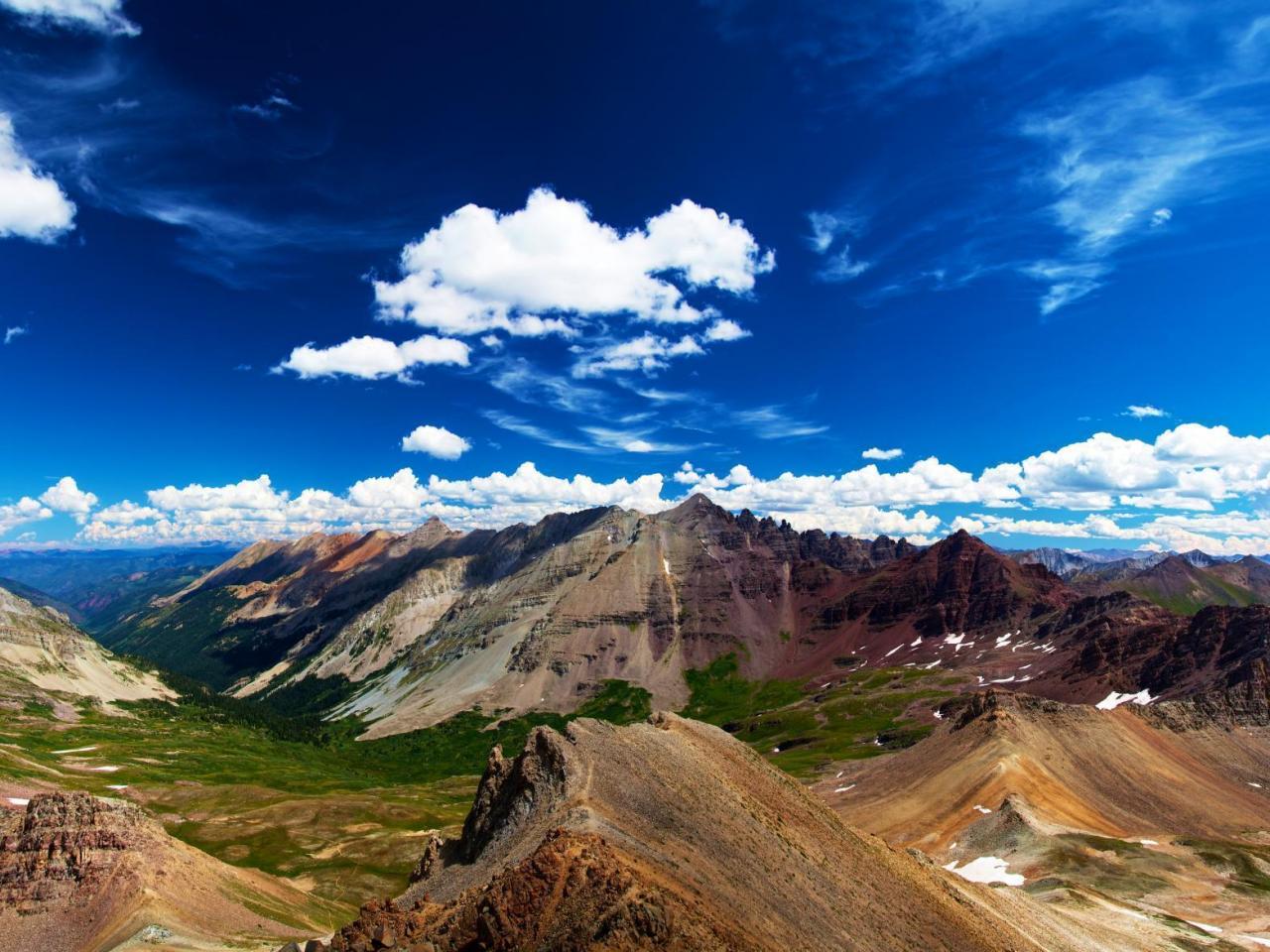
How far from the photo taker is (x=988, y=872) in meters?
104

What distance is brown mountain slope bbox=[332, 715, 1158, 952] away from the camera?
37600 millimetres

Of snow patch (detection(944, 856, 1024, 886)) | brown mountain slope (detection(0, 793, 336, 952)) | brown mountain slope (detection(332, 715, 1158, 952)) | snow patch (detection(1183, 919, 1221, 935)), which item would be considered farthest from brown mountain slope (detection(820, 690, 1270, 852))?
brown mountain slope (detection(0, 793, 336, 952))

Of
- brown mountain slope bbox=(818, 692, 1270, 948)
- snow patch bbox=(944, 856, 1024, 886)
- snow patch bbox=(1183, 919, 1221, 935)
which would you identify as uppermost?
brown mountain slope bbox=(818, 692, 1270, 948)

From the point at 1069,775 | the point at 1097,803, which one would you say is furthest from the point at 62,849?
the point at 1069,775

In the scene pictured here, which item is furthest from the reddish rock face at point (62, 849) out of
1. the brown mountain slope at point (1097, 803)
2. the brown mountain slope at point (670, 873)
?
the brown mountain slope at point (1097, 803)

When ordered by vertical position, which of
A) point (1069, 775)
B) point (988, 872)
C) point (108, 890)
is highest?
point (1069, 775)

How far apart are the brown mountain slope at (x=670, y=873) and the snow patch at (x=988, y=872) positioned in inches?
1076

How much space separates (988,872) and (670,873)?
8302 centimetres

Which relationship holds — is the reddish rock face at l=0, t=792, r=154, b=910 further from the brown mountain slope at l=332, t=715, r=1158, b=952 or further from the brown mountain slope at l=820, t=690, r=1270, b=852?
the brown mountain slope at l=820, t=690, r=1270, b=852

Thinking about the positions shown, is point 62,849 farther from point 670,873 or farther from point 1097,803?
point 1097,803

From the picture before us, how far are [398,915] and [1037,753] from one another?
459 ft

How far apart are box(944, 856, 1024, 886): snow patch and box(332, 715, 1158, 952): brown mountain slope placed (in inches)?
1076

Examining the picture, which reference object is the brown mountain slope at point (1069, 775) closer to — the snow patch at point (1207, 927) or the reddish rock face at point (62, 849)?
the snow patch at point (1207, 927)

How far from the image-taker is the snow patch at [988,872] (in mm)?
99438
